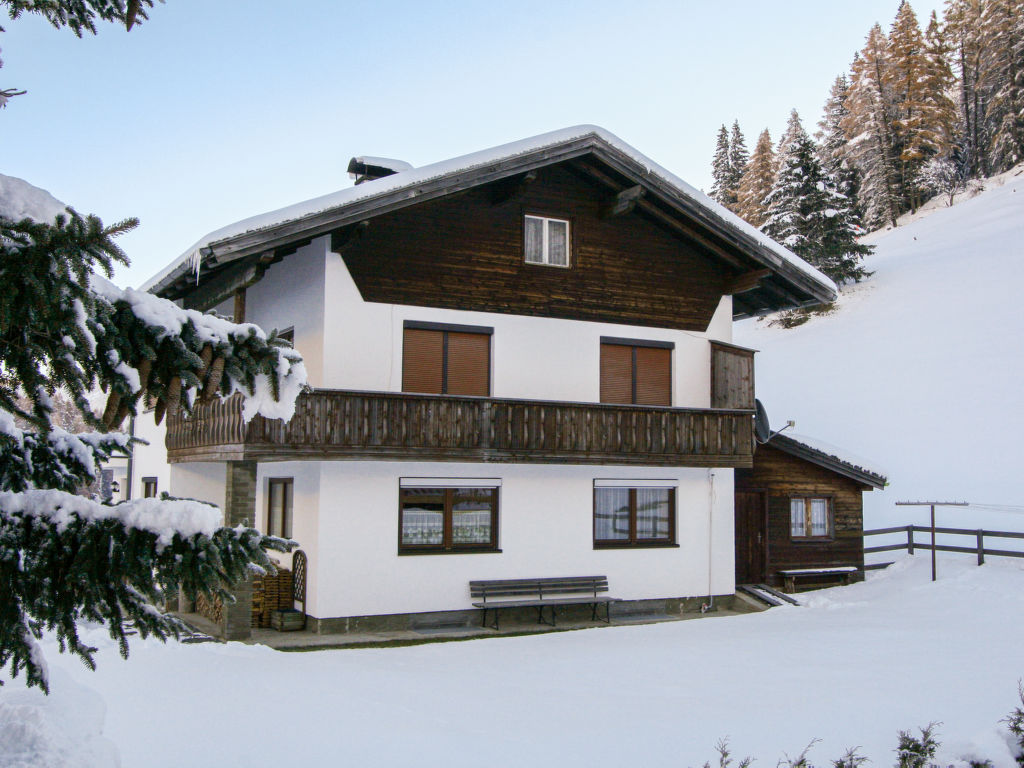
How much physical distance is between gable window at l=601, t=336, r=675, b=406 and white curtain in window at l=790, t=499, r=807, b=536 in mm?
4704

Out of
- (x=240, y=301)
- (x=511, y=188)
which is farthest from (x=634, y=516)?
(x=240, y=301)

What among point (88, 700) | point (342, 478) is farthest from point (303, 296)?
point (88, 700)

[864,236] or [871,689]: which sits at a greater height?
[864,236]

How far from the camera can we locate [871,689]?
38.1ft

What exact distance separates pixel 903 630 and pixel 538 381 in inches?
311

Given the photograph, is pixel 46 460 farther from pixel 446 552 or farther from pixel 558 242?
pixel 558 242

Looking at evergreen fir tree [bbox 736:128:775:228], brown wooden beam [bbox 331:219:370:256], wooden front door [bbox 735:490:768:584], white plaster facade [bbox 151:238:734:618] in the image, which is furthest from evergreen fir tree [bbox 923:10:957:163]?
brown wooden beam [bbox 331:219:370:256]

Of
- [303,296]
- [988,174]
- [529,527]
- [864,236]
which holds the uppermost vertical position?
[988,174]

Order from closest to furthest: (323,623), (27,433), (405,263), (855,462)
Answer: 1. (27,433)
2. (323,623)
3. (405,263)
4. (855,462)

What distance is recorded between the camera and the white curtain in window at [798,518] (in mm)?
21500

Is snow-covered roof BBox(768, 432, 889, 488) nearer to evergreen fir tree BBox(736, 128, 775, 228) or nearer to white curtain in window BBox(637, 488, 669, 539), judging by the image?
white curtain in window BBox(637, 488, 669, 539)

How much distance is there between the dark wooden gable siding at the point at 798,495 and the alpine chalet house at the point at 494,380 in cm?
198

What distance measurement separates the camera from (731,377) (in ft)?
63.6

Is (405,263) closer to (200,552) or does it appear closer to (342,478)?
(342,478)
